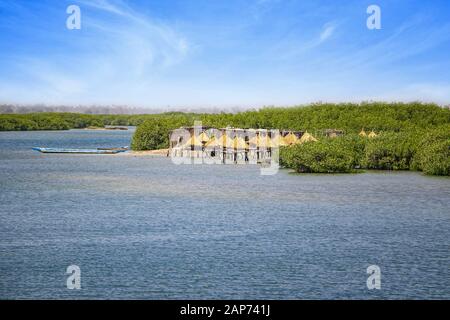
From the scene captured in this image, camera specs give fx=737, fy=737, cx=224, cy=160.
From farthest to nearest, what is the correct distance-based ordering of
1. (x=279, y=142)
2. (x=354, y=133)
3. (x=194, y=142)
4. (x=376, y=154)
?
(x=354, y=133), (x=194, y=142), (x=279, y=142), (x=376, y=154)

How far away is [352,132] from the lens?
48219 mm

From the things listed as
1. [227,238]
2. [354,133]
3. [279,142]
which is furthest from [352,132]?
[227,238]

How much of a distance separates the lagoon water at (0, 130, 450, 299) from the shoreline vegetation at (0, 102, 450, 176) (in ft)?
8.62

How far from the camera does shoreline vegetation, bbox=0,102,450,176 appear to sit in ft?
101

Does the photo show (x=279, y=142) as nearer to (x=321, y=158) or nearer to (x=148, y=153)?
(x=321, y=158)

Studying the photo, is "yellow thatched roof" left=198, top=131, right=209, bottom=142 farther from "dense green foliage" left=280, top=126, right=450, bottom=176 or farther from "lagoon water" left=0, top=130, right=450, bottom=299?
"lagoon water" left=0, top=130, right=450, bottom=299

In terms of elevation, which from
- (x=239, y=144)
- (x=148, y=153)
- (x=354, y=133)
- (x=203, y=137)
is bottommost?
(x=148, y=153)

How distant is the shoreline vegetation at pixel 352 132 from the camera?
1214 inches

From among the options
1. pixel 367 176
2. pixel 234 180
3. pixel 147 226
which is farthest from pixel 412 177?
pixel 147 226

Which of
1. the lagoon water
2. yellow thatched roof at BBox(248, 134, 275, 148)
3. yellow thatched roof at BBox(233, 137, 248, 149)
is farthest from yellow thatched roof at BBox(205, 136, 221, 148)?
the lagoon water

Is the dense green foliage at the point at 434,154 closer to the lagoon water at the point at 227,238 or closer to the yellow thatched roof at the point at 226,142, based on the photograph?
the lagoon water at the point at 227,238

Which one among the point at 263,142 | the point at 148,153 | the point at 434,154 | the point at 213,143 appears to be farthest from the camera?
the point at 148,153

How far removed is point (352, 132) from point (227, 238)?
33778 mm
